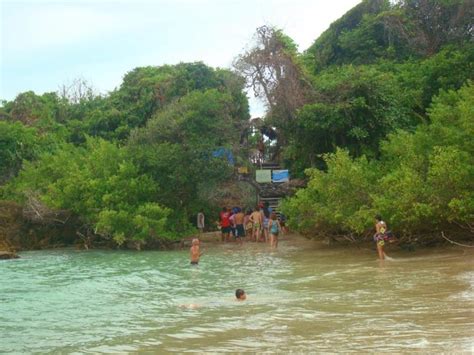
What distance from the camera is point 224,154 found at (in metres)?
24.9

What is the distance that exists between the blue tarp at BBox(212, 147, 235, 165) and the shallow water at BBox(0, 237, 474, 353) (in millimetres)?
5792

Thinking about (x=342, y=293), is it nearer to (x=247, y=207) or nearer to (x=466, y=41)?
(x=247, y=207)

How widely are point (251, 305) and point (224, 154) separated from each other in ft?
44.2

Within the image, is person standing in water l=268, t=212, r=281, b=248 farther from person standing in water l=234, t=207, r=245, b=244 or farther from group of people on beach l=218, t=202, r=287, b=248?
person standing in water l=234, t=207, r=245, b=244

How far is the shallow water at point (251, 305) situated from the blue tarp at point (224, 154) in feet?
19.0

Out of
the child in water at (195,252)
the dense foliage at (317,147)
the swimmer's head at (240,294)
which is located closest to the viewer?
the swimmer's head at (240,294)

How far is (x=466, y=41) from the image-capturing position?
26969 mm

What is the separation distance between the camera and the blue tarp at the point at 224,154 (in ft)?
81.6

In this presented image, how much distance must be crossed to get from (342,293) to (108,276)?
7.75 meters

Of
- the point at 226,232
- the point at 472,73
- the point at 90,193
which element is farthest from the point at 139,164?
the point at 472,73

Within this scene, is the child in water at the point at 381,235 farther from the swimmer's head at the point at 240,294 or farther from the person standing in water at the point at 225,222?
the person standing in water at the point at 225,222

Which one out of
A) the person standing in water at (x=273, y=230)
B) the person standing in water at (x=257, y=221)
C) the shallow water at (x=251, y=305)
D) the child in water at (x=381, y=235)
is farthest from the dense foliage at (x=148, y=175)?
the child in water at (x=381, y=235)

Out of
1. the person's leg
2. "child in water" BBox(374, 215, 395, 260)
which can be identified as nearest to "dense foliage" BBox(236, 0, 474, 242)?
"child in water" BBox(374, 215, 395, 260)

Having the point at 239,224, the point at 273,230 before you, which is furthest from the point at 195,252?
the point at 239,224
